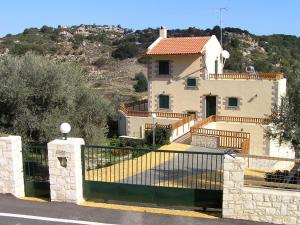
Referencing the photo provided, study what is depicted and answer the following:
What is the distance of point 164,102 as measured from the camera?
32.6 meters

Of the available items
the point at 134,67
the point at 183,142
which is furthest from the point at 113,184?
the point at 134,67

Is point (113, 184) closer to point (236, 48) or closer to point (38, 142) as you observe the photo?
point (38, 142)

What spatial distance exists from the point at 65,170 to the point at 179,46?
22.2 meters

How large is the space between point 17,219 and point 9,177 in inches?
69.2

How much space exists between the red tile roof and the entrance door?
3.56 metres

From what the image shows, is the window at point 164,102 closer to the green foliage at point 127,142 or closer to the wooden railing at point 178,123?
the wooden railing at point 178,123

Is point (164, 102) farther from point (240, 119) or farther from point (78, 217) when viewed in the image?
point (78, 217)

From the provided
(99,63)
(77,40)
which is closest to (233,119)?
(99,63)

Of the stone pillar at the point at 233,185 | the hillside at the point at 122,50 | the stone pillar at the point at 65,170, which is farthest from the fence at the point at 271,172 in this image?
the hillside at the point at 122,50

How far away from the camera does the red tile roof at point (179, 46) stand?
102ft

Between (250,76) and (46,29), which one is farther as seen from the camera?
(46,29)

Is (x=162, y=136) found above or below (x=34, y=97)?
below

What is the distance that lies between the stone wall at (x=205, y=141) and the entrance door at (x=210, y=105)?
250 inches

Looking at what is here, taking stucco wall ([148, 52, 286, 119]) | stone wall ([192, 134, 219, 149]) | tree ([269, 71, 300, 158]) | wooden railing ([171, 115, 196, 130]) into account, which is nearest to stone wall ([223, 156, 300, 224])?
tree ([269, 71, 300, 158])
